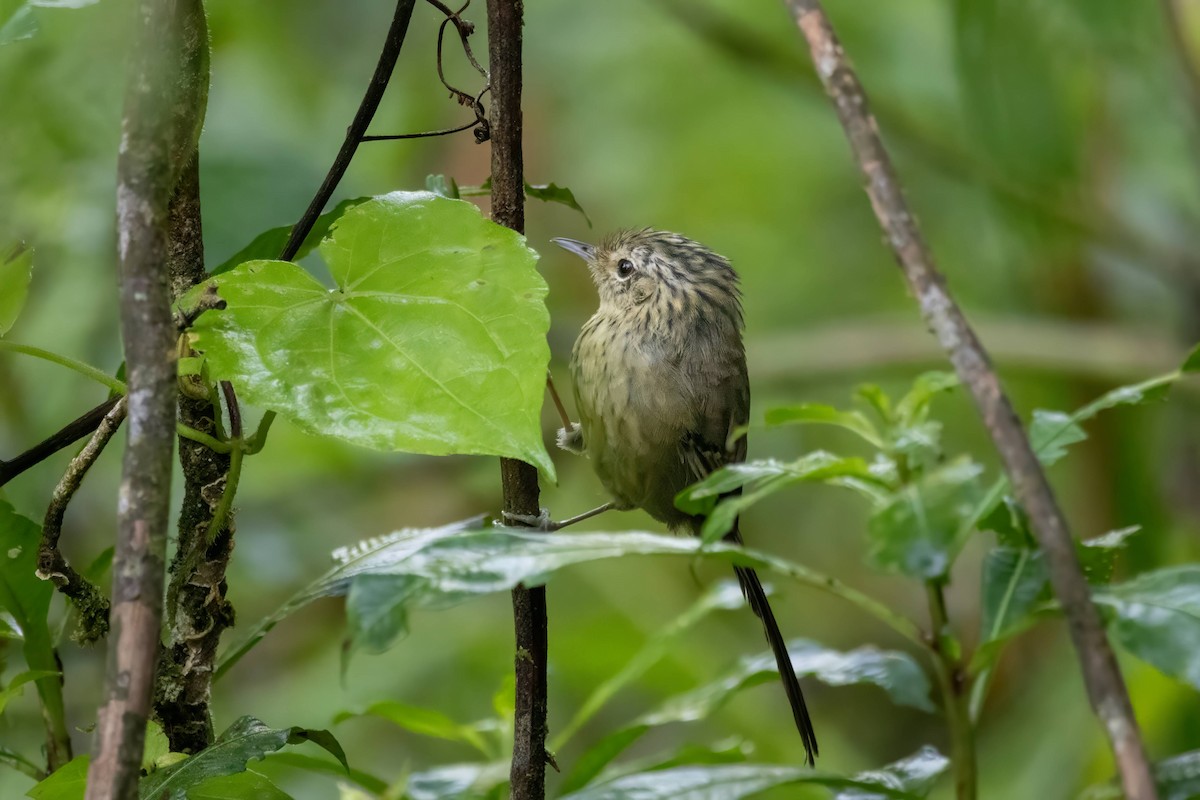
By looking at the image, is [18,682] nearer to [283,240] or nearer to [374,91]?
[283,240]

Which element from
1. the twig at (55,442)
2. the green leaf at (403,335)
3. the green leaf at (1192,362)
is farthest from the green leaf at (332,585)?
the green leaf at (1192,362)

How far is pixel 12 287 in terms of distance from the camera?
1.70m

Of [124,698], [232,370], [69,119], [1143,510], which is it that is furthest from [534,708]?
[1143,510]

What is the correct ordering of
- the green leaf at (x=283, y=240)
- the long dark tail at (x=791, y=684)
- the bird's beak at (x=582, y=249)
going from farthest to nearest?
the bird's beak at (x=582, y=249) < the long dark tail at (x=791, y=684) < the green leaf at (x=283, y=240)

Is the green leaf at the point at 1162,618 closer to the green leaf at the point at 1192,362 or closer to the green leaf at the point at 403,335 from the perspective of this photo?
the green leaf at the point at 1192,362

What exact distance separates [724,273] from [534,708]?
92.8 inches

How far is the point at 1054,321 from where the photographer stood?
525 cm

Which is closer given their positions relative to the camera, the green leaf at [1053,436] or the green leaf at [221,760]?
the green leaf at [1053,436]

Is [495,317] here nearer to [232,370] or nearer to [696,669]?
[232,370]

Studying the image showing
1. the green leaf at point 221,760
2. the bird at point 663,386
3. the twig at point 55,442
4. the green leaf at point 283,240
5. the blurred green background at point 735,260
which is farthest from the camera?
the blurred green background at point 735,260

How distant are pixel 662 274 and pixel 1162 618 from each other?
104 inches

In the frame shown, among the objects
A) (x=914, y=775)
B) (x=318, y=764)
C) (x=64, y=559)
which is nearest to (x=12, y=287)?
(x=64, y=559)

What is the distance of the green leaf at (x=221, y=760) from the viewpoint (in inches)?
62.7

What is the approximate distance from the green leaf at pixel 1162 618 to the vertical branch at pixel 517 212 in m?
0.79
